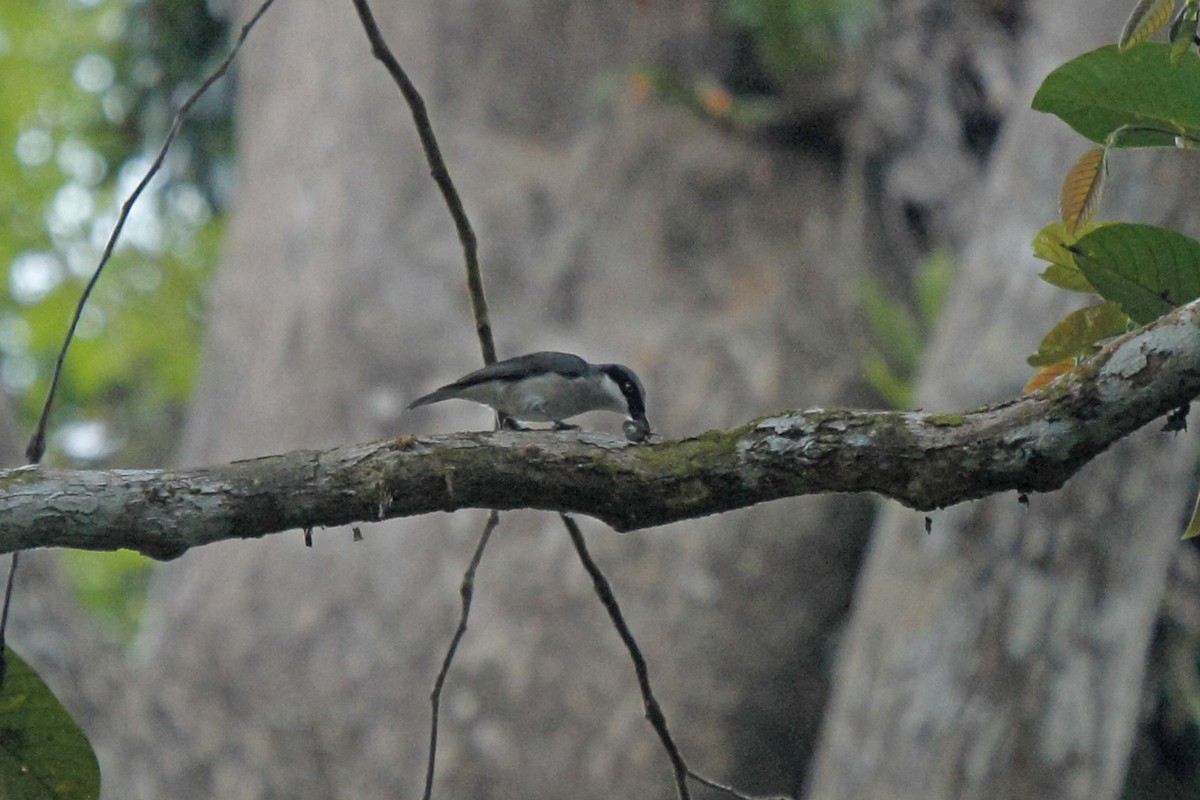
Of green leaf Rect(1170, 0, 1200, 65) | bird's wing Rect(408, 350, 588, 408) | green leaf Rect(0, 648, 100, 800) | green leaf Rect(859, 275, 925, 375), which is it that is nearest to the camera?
green leaf Rect(1170, 0, 1200, 65)

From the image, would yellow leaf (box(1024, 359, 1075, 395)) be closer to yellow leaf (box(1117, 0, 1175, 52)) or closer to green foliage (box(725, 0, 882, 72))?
yellow leaf (box(1117, 0, 1175, 52))

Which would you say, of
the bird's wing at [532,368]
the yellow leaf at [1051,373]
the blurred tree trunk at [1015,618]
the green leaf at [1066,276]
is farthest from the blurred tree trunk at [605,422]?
the green leaf at [1066,276]

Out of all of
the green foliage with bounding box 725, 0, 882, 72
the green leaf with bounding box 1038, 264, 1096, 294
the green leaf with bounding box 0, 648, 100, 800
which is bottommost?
the green leaf with bounding box 0, 648, 100, 800

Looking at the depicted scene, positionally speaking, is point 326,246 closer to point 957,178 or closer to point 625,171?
point 625,171

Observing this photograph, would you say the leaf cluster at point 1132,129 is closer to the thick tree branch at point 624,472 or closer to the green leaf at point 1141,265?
the green leaf at point 1141,265

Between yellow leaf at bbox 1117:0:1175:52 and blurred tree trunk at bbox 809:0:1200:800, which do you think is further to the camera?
blurred tree trunk at bbox 809:0:1200:800

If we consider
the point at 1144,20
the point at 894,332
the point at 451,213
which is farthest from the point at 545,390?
the point at 894,332

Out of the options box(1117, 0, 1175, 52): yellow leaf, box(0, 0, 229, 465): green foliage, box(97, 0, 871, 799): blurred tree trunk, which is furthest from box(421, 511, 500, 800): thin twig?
box(0, 0, 229, 465): green foliage

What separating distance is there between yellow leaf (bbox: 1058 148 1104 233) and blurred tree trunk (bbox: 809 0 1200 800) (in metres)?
2.66

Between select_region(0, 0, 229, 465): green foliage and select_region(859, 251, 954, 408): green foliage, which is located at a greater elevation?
select_region(0, 0, 229, 465): green foliage

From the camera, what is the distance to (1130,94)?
215cm

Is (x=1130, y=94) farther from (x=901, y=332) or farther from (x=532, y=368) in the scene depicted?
(x=901, y=332)

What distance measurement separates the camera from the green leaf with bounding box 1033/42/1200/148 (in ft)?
6.98

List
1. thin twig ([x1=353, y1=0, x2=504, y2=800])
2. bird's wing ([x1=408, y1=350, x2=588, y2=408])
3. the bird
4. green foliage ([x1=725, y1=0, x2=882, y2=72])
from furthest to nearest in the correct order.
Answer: green foliage ([x1=725, y1=0, x2=882, y2=72])
the bird
bird's wing ([x1=408, y1=350, x2=588, y2=408])
thin twig ([x1=353, y1=0, x2=504, y2=800])
